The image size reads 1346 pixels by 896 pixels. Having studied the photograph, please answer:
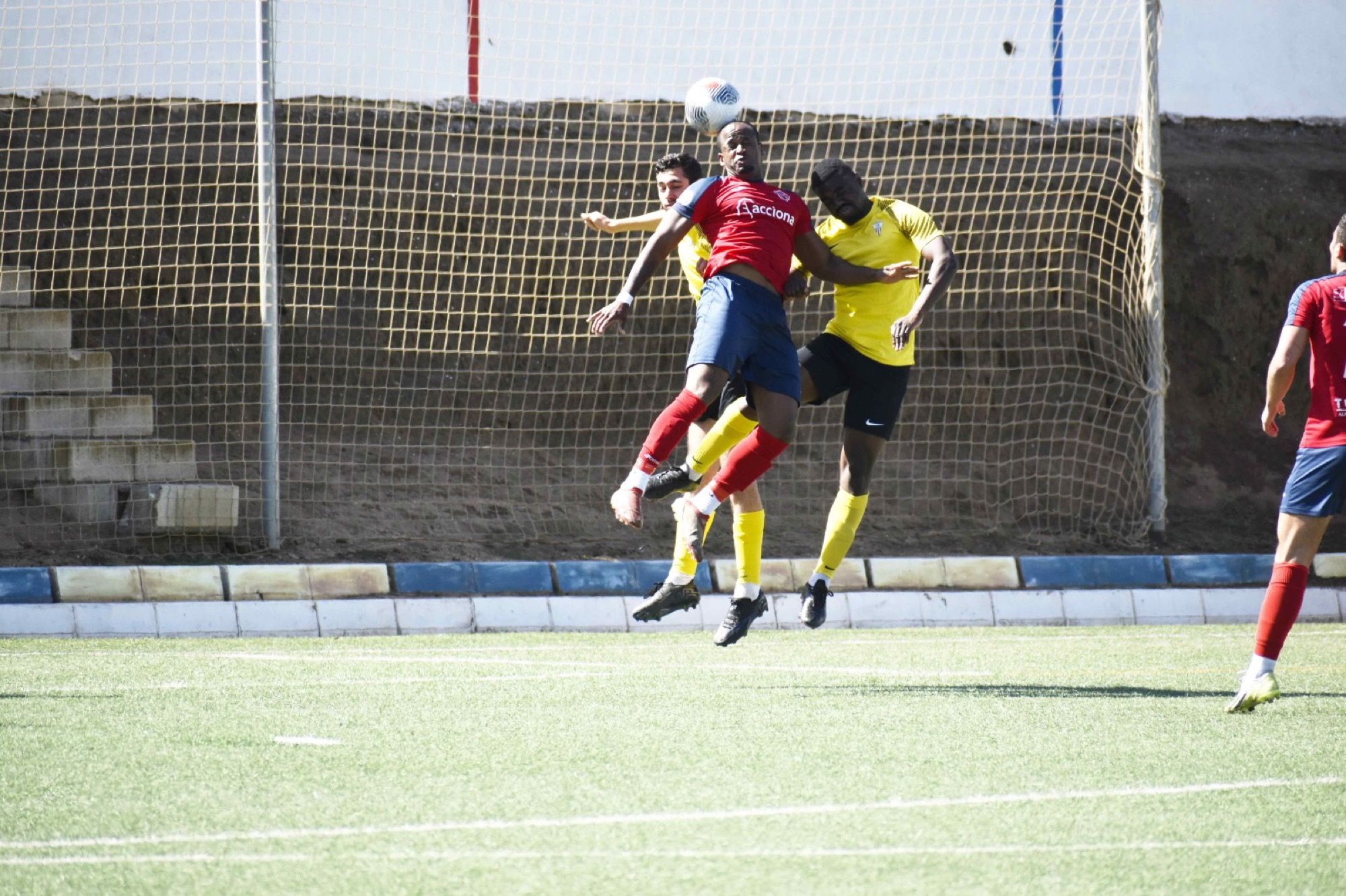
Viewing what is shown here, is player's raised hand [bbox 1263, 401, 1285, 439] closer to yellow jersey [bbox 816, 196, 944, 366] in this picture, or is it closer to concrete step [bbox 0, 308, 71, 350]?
yellow jersey [bbox 816, 196, 944, 366]

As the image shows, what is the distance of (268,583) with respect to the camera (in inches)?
386

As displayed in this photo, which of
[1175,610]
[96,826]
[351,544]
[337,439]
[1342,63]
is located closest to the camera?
[96,826]

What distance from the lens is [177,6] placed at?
11922mm

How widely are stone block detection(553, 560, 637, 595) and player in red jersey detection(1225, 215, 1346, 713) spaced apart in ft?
17.4

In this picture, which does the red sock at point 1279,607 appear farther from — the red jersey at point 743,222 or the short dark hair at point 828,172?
the short dark hair at point 828,172

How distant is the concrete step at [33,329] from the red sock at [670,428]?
7457 mm

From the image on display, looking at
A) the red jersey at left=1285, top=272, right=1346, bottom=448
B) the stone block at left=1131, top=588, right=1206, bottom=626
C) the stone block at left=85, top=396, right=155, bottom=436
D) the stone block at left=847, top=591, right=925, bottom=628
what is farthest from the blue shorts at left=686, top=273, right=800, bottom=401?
the stone block at left=85, top=396, right=155, bottom=436

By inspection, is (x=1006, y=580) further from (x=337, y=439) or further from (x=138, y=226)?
(x=138, y=226)

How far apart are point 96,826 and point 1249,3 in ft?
43.2

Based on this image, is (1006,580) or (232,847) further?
(1006,580)

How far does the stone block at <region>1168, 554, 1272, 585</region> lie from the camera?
37.5ft

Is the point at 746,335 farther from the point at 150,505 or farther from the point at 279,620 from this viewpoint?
the point at 150,505

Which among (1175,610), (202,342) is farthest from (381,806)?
(202,342)

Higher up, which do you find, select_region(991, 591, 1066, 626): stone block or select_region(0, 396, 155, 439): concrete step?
select_region(0, 396, 155, 439): concrete step
